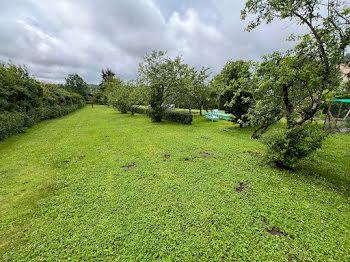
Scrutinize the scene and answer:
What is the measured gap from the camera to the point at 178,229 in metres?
2.47

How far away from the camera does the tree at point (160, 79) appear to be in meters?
13.6

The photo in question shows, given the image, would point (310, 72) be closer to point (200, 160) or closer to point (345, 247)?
point (345, 247)

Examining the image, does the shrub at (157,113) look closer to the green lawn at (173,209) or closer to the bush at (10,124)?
the green lawn at (173,209)

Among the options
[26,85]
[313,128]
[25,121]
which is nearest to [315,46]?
[313,128]

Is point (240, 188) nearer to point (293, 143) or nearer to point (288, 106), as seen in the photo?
point (293, 143)

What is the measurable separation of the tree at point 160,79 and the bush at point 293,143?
35.2 ft

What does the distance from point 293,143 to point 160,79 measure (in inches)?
472

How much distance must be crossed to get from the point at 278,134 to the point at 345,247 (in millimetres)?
2876

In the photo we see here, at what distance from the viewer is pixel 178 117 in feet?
45.7

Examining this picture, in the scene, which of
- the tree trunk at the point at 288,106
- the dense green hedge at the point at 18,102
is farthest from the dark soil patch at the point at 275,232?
the dense green hedge at the point at 18,102

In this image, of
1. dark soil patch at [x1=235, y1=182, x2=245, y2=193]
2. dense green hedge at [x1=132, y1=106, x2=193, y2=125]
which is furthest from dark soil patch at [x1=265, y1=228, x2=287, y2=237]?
dense green hedge at [x1=132, y1=106, x2=193, y2=125]

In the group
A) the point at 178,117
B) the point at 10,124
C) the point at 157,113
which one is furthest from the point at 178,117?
the point at 10,124

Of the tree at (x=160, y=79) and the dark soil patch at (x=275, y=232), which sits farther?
the tree at (x=160, y=79)

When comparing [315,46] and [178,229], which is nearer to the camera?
[178,229]
